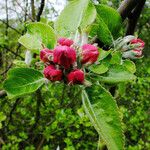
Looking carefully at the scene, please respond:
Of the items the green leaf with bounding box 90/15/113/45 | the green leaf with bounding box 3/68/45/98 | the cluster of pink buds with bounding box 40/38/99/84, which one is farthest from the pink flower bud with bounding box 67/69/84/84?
the green leaf with bounding box 90/15/113/45

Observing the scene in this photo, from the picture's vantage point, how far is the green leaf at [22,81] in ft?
2.86

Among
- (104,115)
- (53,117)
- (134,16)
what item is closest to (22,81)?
(104,115)

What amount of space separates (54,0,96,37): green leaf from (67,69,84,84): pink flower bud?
153mm

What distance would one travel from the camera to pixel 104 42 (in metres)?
1.03

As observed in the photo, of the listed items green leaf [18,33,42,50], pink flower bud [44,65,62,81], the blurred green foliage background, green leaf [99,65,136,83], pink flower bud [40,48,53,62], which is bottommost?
the blurred green foliage background

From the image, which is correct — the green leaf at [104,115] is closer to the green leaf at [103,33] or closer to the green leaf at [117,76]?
the green leaf at [117,76]

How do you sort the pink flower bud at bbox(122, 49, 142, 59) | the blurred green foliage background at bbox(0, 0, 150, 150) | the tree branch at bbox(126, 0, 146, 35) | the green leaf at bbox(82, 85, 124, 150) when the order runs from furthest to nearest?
the blurred green foliage background at bbox(0, 0, 150, 150) < the tree branch at bbox(126, 0, 146, 35) < the pink flower bud at bbox(122, 49, 142, 59) < the green leaf at bbox(82, 85, 124, 150)

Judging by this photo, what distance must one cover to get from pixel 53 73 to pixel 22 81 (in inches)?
4.6

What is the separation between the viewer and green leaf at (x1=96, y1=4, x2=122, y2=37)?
3.41 ft

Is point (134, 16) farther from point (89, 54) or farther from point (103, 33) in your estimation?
point (89, 54)

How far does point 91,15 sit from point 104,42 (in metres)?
0.12

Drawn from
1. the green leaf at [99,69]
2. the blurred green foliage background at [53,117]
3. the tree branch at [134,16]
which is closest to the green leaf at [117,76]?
the green leaf at [99,69]

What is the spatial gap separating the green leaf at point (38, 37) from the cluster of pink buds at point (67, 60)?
0.06m

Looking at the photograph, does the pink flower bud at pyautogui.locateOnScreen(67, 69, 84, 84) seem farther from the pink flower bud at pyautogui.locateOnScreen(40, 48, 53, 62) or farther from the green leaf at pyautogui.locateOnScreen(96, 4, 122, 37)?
the green leaf at pyautogui.locateOnScreen(96, 4, 122, 37)
